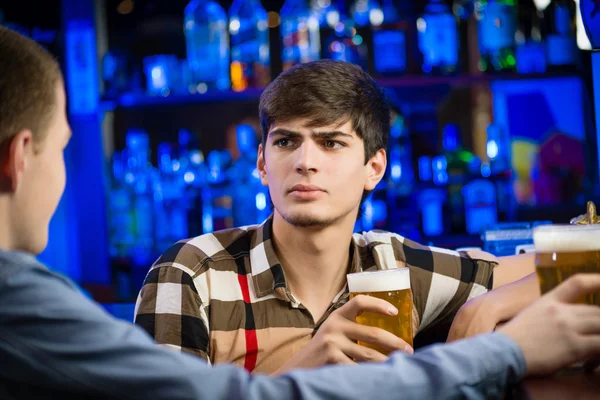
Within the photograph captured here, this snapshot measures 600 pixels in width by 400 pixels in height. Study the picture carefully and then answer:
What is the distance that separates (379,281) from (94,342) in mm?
618

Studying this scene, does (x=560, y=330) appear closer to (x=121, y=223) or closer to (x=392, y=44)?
(x=392, y=44)

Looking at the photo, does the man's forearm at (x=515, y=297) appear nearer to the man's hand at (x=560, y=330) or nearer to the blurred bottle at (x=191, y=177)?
the man's hand at (x=560, y=330)

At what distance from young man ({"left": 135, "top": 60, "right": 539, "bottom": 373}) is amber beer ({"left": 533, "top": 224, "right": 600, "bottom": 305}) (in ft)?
2.30

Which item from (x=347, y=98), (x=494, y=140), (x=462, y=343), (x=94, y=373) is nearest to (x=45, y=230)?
(x=94, y=373)

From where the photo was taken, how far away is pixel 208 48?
3600 millimetres

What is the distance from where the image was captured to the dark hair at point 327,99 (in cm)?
179

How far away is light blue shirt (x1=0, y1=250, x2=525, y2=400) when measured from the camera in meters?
0.77

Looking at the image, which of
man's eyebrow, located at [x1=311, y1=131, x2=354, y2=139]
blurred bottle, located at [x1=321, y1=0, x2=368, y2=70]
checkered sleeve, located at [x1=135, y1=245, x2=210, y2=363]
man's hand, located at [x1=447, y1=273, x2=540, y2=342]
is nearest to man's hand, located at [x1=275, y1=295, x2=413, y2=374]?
man's hand, located at [x1=447, y1=273, x2=540, y2=342]

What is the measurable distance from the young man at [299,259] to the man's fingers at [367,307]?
0.47 m

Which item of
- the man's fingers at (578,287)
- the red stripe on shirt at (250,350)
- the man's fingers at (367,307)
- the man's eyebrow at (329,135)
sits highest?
Result: the man's eyebrow at (329,135)

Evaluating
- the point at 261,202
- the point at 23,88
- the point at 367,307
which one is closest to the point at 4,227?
the point at 23,88

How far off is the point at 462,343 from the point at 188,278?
88 centimetres

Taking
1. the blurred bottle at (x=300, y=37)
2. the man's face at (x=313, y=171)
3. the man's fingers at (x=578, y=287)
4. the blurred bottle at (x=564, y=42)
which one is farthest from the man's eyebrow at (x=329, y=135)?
the blurred bottle at (x=564, y=42)

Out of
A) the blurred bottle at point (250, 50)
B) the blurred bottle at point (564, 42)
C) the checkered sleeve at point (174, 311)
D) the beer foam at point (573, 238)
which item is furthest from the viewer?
the blurred bottle at point (250, 50)
